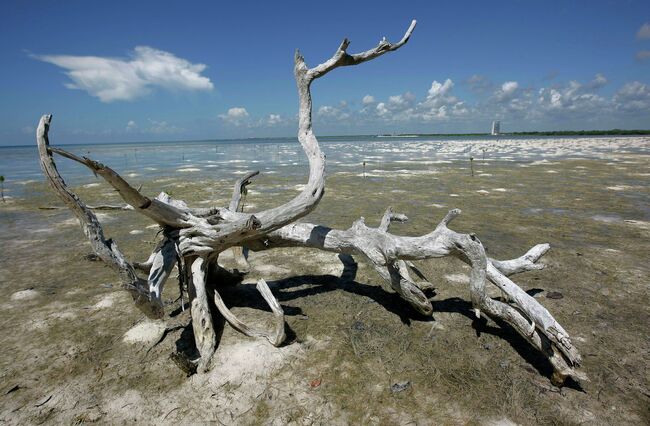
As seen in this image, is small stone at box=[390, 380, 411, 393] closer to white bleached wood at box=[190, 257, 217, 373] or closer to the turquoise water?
white bleached wood at box=[190, 257, 217, 373]

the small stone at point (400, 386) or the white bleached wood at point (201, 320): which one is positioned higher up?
the white bleached wood at point (201, 320)

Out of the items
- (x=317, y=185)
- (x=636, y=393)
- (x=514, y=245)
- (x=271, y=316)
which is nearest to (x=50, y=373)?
(x=271, y=316)

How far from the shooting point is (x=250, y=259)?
27.7 ft

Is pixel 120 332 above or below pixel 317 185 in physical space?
below

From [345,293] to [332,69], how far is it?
402 centimetres

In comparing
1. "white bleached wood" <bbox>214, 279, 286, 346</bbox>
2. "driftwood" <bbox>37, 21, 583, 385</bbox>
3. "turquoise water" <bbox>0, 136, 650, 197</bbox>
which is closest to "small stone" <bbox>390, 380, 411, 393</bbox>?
"driftwood" <bbox>37, 21, 583, 385</bbox>

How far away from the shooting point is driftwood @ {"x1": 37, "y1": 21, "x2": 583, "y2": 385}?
3960mm

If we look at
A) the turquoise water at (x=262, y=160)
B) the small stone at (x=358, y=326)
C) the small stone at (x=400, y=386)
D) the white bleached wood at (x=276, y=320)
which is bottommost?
the small stone at (x=400, y=386)

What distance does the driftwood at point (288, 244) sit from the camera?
3.96 metres

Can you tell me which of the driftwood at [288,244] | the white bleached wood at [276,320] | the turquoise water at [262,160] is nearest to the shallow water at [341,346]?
the white bleached wood at [276,320]

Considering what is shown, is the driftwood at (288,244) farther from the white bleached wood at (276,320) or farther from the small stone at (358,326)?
the small stone at (358,326)

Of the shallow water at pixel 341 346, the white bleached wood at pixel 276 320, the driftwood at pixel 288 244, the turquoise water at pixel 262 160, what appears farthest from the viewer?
the turquoise water at pixel 262 160

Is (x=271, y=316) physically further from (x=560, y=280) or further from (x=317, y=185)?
(x=560, y=280)

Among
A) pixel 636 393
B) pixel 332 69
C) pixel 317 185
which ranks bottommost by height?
pixel 636 393
